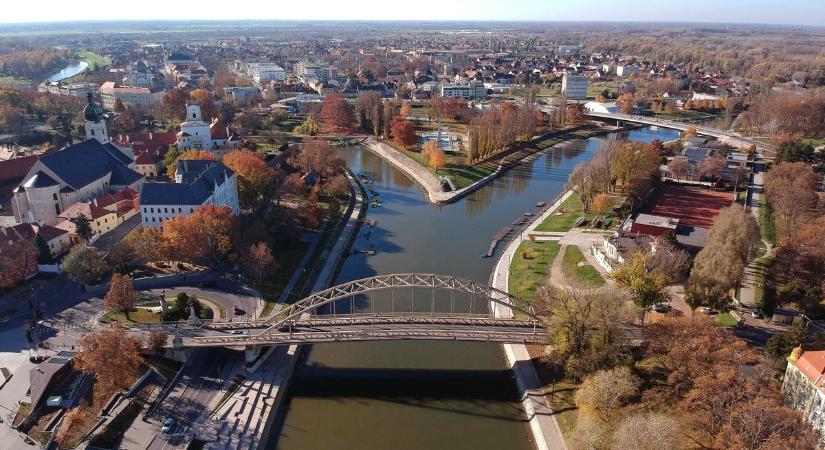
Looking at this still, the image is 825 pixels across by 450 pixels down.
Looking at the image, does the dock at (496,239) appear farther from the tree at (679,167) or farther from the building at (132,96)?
the building at (132,96)

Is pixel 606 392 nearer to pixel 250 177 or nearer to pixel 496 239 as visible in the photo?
pixel 496 239

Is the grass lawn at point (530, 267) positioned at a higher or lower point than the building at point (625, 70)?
lower

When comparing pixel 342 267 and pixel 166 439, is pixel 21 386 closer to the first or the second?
pixel 166 439

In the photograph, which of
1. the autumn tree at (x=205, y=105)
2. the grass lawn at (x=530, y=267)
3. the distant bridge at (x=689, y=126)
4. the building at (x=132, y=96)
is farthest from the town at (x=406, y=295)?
the building at (x=132, y=96)

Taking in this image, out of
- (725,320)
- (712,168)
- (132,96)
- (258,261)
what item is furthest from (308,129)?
(725,320)

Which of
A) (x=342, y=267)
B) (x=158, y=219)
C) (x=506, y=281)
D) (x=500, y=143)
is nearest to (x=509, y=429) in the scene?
(x=506, y=281)
